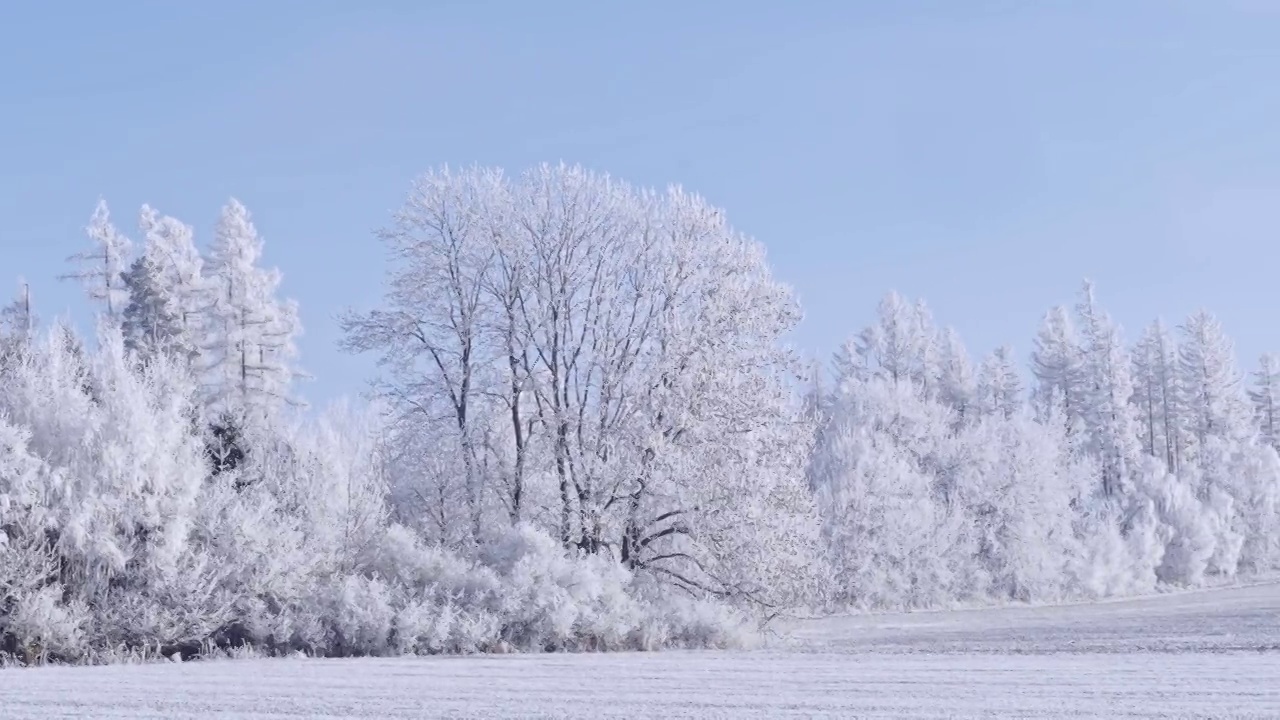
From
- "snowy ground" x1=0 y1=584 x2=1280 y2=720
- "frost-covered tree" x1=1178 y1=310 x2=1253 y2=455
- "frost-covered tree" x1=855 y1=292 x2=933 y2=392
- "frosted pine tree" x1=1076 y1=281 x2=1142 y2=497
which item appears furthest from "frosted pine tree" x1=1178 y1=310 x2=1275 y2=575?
"snowy ground" x1=0 y1=584 x2=1280 y2=720

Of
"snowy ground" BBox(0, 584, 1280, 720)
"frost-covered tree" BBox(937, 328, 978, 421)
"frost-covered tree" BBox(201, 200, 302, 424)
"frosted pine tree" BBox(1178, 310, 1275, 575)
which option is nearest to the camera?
"snowy ground" BBox(0, 584, 1280, 720)

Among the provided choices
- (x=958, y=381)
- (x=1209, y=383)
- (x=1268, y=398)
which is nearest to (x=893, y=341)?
(x=958, y=381)

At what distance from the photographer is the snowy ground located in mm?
14445

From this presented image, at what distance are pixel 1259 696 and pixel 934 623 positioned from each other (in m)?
24.4

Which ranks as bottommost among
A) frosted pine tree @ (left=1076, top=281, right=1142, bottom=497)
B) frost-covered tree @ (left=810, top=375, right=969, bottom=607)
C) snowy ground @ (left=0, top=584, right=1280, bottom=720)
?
snowy ground @ (left=0, top=584, right=1280, bottom=720)

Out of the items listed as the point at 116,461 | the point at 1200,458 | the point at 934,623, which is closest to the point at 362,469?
the point at 116,461

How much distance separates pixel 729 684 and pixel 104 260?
43.1 m

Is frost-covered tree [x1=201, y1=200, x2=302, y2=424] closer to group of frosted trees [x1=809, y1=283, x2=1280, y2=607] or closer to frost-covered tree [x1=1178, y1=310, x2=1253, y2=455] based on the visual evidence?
group of frosted trees [x1=809, y1=283, x2=1280, y2=607]

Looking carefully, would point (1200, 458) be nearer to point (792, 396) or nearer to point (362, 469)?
point (792, 396)

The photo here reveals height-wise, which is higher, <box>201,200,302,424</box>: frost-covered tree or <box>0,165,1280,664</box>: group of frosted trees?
<box>201,200,302,424</box>: frost-covered tree

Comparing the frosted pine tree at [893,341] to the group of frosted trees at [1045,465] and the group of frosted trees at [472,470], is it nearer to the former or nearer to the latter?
the group of frosted trees at [1045,465]

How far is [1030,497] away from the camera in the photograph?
5953 cm

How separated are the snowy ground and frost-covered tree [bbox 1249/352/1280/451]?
240 ft

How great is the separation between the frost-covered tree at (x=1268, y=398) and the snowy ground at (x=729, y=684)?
73.3m
